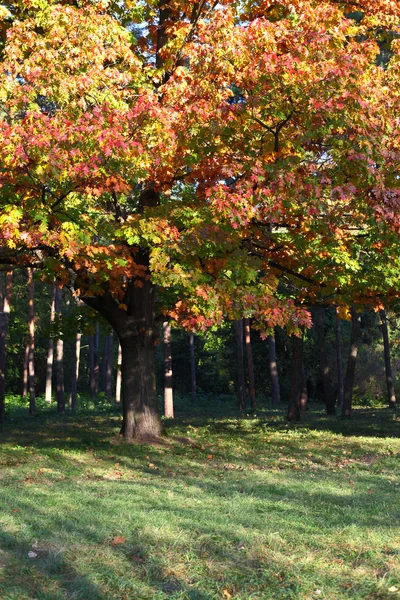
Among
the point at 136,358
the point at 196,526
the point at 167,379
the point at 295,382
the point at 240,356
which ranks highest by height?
the point at 240,356

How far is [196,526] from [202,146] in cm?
837

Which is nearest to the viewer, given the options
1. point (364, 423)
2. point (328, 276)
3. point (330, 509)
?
point (330, 509)

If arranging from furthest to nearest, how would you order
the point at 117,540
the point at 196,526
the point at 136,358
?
the point at 136,358, the point at 196,526, the point at 117,540

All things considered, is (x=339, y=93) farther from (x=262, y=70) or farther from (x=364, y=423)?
(x=364, y=423)

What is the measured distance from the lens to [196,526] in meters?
7.12

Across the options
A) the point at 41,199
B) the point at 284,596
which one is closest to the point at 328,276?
the point at 41,199

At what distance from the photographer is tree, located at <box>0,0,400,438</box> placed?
38.7 ft

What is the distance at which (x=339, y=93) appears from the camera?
12023mm

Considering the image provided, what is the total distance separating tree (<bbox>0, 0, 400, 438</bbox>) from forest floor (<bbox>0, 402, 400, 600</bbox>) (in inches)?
125

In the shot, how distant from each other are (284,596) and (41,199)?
28.9ft

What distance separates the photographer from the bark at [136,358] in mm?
16578

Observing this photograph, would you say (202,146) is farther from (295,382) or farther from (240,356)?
(240,356)

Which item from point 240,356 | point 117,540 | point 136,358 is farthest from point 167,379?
point 117,540

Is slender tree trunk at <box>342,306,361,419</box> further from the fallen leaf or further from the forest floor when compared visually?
the fallen leaf
